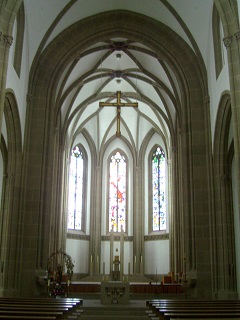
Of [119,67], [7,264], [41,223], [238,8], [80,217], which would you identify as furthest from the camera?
[80,217]

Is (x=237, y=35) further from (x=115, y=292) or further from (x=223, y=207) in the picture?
(x=115, y=292)

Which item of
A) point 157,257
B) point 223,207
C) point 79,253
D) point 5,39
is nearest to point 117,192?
point 79,253

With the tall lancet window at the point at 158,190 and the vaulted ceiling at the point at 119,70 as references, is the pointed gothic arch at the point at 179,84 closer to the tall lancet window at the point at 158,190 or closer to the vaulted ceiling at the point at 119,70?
the vaulted ceiling at the point at 119,70

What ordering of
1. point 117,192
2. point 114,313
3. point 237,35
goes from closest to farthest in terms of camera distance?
point 237,35 < point 114,313 < point 117,192

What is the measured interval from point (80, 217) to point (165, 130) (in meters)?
8.38

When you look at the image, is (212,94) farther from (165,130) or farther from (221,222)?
(165,130)

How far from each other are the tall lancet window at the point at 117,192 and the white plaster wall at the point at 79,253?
237 cm

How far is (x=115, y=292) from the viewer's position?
15.6m

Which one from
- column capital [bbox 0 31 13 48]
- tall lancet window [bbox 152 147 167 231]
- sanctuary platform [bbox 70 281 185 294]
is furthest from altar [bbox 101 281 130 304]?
tall lancet window [bbox 152 147 167 231]

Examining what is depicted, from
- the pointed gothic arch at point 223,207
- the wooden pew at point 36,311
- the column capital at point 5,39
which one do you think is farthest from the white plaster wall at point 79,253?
the wooden pew at point 36,311

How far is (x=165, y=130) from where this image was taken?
27.8 m

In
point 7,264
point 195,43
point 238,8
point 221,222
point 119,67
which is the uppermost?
point 119,67

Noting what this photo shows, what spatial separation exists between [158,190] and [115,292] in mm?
14965

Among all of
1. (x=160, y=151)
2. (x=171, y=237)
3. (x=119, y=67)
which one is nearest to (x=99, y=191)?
(x=160, y=151)
